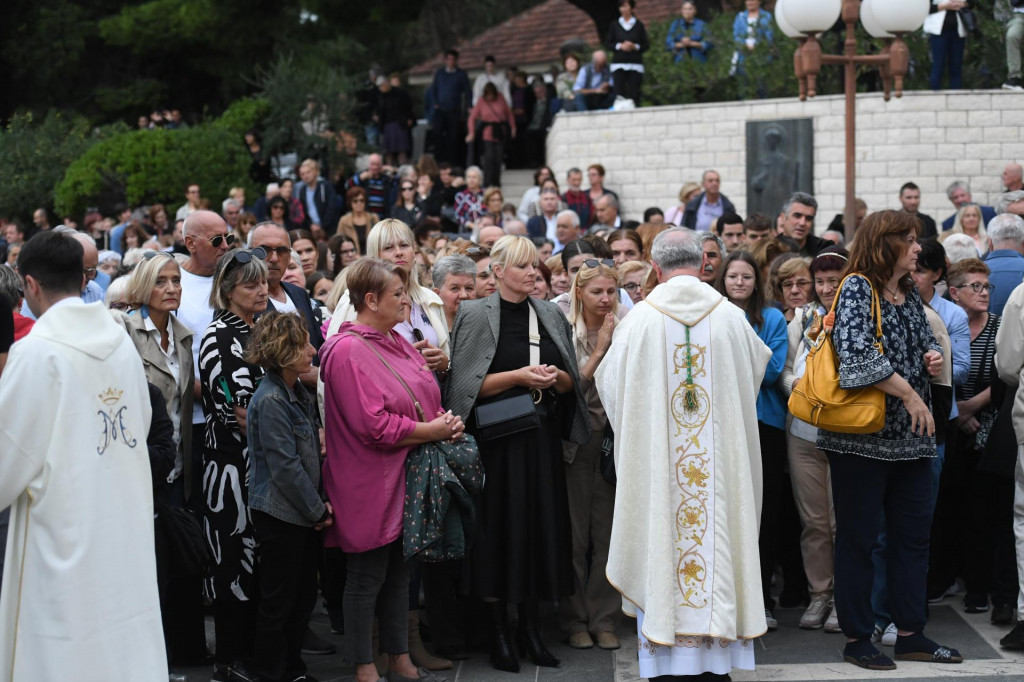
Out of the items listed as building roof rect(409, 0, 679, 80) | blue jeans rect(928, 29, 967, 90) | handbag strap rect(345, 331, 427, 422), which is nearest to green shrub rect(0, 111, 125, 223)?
building roof rect(409, 0, 679, 80)

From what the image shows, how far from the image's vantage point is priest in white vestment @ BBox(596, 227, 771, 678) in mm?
5824

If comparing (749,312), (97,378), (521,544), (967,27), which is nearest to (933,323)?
(749,312)

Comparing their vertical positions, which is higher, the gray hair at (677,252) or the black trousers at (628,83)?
the black trousers at (628,83)

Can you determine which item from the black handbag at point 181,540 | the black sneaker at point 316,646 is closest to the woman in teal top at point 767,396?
the black sneaker at point 316,646

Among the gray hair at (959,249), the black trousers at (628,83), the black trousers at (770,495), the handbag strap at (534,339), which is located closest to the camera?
the handbag strap at (534,339)

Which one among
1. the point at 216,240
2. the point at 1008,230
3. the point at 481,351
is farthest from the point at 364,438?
the point at 1008,230

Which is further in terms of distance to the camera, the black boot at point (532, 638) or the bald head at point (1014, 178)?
the bald head at point (1014, 178)

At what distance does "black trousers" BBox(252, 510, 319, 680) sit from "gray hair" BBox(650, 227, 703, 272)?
209 cm

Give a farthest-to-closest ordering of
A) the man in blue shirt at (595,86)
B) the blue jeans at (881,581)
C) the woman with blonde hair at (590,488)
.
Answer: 1. the man in blue shirt at (595,86)
2. the woman with blonde hair at (590,488)
3. the blue jeans at (881,581)

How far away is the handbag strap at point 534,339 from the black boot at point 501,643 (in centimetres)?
125

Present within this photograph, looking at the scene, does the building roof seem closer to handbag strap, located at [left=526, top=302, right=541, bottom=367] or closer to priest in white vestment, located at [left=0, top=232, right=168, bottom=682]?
handbag strap, located at [left=526, top=302, right=541, bottom=367]

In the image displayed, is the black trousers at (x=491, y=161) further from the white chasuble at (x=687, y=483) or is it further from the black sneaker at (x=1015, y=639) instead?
the black sneaker at (x=1015, y=639)

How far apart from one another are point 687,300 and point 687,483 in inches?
33.5

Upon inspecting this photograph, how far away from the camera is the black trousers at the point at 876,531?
20.2 ft
